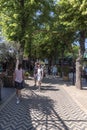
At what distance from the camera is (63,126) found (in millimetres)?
9250

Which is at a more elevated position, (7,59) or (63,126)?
(7,59)

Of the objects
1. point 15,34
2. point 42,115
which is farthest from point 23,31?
point 42,115

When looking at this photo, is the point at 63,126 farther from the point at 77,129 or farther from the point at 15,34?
the point at 15,34

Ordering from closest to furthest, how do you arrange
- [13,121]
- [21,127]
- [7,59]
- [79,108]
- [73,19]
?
[21,127]
[13,121]
[79,108]
[73,19]
[7,59]

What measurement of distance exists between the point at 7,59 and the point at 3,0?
49.2 ft

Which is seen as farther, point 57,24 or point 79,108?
point 57,24

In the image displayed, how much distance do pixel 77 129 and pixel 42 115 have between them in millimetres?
2177

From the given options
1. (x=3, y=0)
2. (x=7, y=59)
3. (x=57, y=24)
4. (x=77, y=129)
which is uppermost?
(x=3, y=0)

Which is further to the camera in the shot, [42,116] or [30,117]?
[42,116]

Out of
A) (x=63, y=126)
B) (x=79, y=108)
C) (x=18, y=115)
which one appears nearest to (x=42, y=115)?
(x=18, y=115)

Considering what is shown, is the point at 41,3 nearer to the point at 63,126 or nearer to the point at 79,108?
the point at 79,108

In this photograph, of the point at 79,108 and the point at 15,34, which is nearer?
the point at 79,108

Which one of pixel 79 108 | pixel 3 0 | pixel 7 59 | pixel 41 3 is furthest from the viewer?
pixel 7 59

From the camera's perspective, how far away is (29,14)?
75.7 ft
